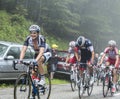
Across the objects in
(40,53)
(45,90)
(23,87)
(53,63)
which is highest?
(40,53)

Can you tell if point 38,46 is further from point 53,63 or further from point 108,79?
point 53,63

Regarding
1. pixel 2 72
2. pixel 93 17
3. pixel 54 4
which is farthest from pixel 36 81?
pixel 93 17

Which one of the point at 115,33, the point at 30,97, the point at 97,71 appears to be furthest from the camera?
the point at 115,33

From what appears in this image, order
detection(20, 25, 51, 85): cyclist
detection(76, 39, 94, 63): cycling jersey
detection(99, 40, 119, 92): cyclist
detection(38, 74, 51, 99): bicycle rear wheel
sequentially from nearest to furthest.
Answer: detection(20, 25, 51, 85): cyclist → detection(38, 74, 51, 99): bicycle rear wheel → detection(76, 39, 94, 63): cycling jersey → detection(99, 40, 119, 92): cyclist

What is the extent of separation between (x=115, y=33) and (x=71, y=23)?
16.7 m

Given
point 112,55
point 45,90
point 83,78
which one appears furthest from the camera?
point 112,55

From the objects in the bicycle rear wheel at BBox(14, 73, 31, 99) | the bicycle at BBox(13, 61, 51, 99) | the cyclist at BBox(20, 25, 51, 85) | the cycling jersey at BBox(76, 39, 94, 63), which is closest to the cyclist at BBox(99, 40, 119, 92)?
the cycling jersey at BBox(76, 39, 94, 63)

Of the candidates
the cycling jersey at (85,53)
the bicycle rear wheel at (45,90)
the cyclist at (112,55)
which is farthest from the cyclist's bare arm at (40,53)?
the cyclist at (112,55)

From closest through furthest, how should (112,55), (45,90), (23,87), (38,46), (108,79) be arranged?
(23,87), (38,46), (45,90), (108,79), (112,55)

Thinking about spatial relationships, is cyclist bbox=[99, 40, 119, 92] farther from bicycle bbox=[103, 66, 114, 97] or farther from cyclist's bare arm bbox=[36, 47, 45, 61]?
cyclist's bare arm bbox=[36, 47, 45, 61]

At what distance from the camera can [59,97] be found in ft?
41.5

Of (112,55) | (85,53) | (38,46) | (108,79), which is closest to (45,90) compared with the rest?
(38,46)

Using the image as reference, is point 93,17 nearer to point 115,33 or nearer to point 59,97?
point 115,33

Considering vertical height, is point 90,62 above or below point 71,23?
below
